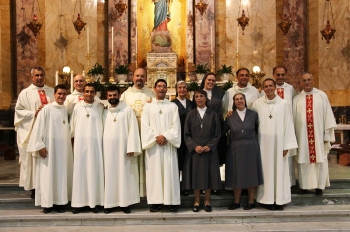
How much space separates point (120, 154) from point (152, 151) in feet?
1.52

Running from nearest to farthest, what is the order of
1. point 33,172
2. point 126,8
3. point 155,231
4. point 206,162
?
point 155,231
point 206,162
point 33,172
point 126,8

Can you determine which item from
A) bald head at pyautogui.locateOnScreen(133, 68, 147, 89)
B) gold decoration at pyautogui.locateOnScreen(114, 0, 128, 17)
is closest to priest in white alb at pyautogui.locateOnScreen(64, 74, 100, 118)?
bald head at pyautogui.locateOnScreen(133, 68, 147, 89)

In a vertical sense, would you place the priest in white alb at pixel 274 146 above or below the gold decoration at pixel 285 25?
below

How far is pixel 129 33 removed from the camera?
525 inches

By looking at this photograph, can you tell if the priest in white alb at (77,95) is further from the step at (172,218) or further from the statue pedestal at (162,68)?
the statue pedestal at (162,68)

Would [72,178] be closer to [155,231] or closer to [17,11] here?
[155,231]

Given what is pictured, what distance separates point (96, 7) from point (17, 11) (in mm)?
2405

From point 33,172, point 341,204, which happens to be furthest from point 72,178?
point 341,204

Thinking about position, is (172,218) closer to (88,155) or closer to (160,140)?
(160,140)

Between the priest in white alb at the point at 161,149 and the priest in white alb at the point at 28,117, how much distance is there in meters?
1.70

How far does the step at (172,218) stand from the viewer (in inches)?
233

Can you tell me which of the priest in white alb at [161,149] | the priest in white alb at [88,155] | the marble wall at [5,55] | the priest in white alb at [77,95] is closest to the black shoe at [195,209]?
the priest in white alb at [161,149]

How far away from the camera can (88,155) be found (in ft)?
20.0

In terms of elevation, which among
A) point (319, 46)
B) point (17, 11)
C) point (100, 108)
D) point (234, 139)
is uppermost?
point (17, 11)
